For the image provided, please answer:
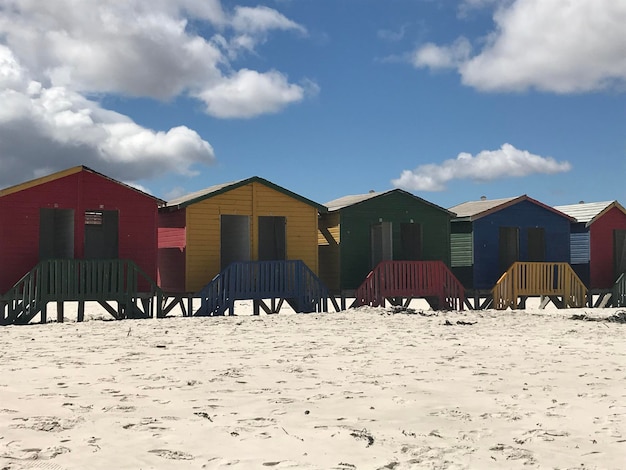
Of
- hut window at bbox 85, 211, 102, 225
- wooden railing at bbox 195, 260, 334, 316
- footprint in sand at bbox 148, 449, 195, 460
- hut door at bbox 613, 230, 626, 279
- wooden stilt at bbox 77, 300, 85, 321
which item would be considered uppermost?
hut window at bbox 85, 211, 102, 225

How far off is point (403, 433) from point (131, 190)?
14.8 m

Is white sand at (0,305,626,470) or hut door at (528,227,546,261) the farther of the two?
hut door at (528,227,546,261)

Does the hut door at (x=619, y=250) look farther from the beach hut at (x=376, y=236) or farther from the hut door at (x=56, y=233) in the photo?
the hut door at (x=56, y=233)

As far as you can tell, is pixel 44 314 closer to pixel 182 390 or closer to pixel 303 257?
pixel 303 257

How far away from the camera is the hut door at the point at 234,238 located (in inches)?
863

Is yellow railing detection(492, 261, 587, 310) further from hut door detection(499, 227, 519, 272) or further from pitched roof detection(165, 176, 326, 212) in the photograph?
pitched roof detection(165, 176, 326, 212)

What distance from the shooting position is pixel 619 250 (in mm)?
28188

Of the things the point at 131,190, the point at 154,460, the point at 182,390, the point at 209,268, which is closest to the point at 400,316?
the point at 209,268

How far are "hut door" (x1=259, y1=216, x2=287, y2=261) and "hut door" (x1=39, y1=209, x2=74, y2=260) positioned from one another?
5996 mm

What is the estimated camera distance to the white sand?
6043 mm

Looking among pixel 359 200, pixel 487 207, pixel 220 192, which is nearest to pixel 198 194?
pixel 220 192

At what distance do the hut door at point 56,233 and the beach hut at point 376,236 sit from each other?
Answer: 754 centimetres

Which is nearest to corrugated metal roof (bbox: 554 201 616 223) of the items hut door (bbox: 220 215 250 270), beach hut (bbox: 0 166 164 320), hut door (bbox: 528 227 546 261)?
hut door (bbox: 528 227 546 261)

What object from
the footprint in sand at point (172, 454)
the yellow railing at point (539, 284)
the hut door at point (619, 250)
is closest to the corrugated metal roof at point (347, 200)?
the yellow railing at point (539, 284)
